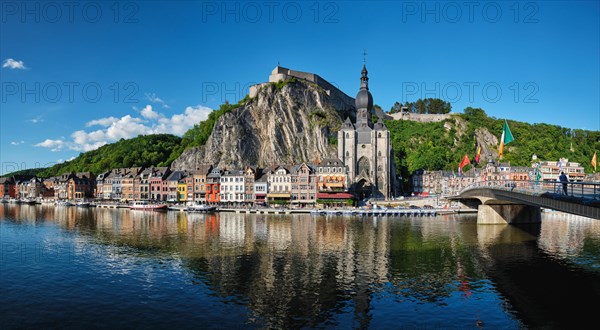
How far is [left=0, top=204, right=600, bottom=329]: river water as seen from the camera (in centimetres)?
2134

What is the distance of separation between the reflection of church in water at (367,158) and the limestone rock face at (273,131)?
13433 millimetres

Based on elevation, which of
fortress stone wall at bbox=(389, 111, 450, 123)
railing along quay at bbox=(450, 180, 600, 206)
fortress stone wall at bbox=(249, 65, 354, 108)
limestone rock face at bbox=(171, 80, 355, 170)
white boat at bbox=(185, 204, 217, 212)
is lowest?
white boat at bbox=(185, 204, 217, 212)

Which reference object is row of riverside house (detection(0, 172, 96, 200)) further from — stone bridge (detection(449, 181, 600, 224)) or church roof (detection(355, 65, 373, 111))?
stone bridge (detection(449, 181, 600, 224))

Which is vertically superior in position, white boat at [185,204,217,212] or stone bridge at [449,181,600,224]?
stone bridge at [449,181,600,224]

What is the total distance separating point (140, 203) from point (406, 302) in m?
83.8

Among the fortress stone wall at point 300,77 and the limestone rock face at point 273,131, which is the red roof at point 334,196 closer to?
the limestone rock face at point 273,131

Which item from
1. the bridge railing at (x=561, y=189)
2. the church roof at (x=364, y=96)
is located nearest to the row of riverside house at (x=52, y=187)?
the church roof at (x=364, y=96)

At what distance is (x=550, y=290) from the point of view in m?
26.3

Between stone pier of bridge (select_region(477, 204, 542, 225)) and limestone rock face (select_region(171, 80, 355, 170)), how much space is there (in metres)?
61.4

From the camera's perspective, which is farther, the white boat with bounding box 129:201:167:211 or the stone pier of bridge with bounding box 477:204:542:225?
the white boat with bounding box 129:201:167:211

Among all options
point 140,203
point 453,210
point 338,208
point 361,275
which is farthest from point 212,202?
point 361,275

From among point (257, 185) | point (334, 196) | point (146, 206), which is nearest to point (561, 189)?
point (334, 196)

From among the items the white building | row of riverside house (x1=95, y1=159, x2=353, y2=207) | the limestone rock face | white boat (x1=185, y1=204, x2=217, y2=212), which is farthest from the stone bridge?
the limestone rock face

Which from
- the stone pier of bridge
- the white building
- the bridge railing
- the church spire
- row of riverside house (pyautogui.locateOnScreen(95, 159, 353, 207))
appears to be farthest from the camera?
the church spire
